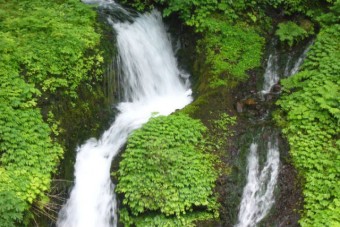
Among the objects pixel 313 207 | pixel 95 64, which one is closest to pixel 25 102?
pixel 95 64

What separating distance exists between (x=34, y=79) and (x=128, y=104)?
2.20 meters

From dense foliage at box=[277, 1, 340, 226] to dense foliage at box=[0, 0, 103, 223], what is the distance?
171 inches

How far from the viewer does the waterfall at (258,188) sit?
268 inches

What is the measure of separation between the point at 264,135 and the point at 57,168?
13.2 ft

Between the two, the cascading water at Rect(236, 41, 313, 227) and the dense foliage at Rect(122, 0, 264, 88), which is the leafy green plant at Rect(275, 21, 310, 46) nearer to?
the dense foliage at Rect(122, 0, 264, 88)

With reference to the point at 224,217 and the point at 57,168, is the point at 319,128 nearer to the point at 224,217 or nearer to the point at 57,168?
the point at 224,217

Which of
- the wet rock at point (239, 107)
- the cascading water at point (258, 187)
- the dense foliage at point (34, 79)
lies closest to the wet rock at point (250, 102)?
the wet rock at point (239, 107)

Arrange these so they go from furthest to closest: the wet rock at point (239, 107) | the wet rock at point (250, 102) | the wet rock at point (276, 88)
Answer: the wet rock at point (276, 88), the wet rock at point (250, 102), the wet rock at point (239, 107)

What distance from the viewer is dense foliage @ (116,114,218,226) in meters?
6.53

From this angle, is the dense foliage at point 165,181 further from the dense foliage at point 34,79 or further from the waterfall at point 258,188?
the dense foliage at point 34,79

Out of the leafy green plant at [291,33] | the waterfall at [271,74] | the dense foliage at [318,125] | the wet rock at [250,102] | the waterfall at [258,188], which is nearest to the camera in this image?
the dense foliage at [318,125]

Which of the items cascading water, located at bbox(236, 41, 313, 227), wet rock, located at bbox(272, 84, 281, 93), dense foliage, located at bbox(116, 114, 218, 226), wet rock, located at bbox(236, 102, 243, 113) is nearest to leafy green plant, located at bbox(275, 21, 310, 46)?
wet rock, located at bbox(272, 84, 281, 93)

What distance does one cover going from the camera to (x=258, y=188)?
23.1 ft

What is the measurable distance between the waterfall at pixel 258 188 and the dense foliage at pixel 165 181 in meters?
0.60
